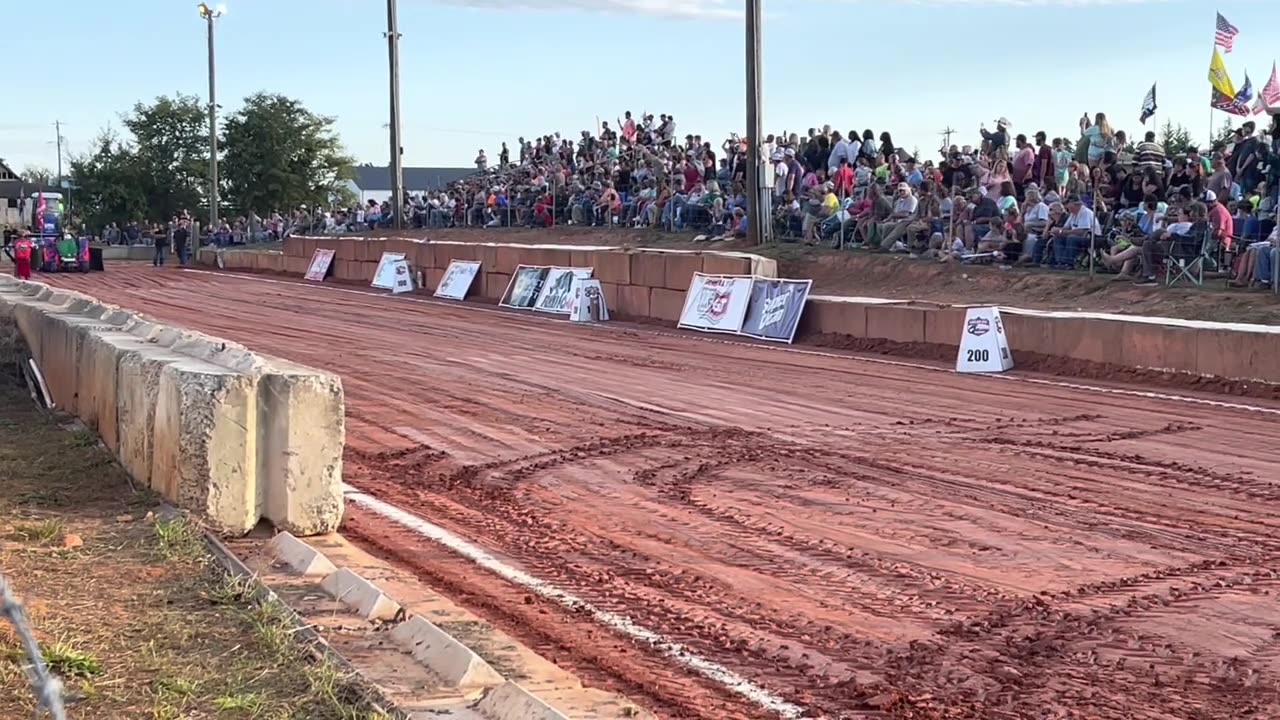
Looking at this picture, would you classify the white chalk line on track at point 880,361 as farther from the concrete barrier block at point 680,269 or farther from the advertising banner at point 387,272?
the advertising banner at point 387,272

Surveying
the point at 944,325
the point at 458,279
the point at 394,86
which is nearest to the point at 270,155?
the point at 394,86

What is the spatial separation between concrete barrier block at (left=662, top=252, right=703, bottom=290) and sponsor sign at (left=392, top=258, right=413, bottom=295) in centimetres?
1256

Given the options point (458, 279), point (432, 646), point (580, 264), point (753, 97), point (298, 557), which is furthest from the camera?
point (458, 279)

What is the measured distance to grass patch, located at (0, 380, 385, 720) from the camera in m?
5.21

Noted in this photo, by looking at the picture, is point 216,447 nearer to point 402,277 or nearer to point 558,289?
point 558,289

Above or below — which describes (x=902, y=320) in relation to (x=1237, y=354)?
above

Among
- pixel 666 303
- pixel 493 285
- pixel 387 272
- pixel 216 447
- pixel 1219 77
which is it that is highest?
pixel 1219 77

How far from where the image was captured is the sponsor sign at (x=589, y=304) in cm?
2778

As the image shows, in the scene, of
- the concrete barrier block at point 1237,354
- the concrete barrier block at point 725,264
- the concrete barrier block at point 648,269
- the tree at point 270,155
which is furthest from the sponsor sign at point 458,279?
the tree at point 270,155

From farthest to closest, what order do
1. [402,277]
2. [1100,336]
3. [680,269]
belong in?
[402,277] → [680,269] → [1100,336]

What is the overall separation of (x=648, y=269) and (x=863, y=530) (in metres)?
19.1

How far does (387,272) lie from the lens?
128 ft

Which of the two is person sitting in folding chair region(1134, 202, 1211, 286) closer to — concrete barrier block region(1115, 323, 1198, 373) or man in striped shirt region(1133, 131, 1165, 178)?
man in striped shirt region(1133, 131, 1165, 178)

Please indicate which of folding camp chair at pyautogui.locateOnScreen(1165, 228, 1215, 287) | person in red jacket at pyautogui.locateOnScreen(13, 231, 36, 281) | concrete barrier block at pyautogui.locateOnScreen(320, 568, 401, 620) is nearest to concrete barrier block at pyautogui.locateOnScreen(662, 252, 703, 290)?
folding camp chair at pyautogui.locateOnScreen(1165, 228, 1215, 287)
